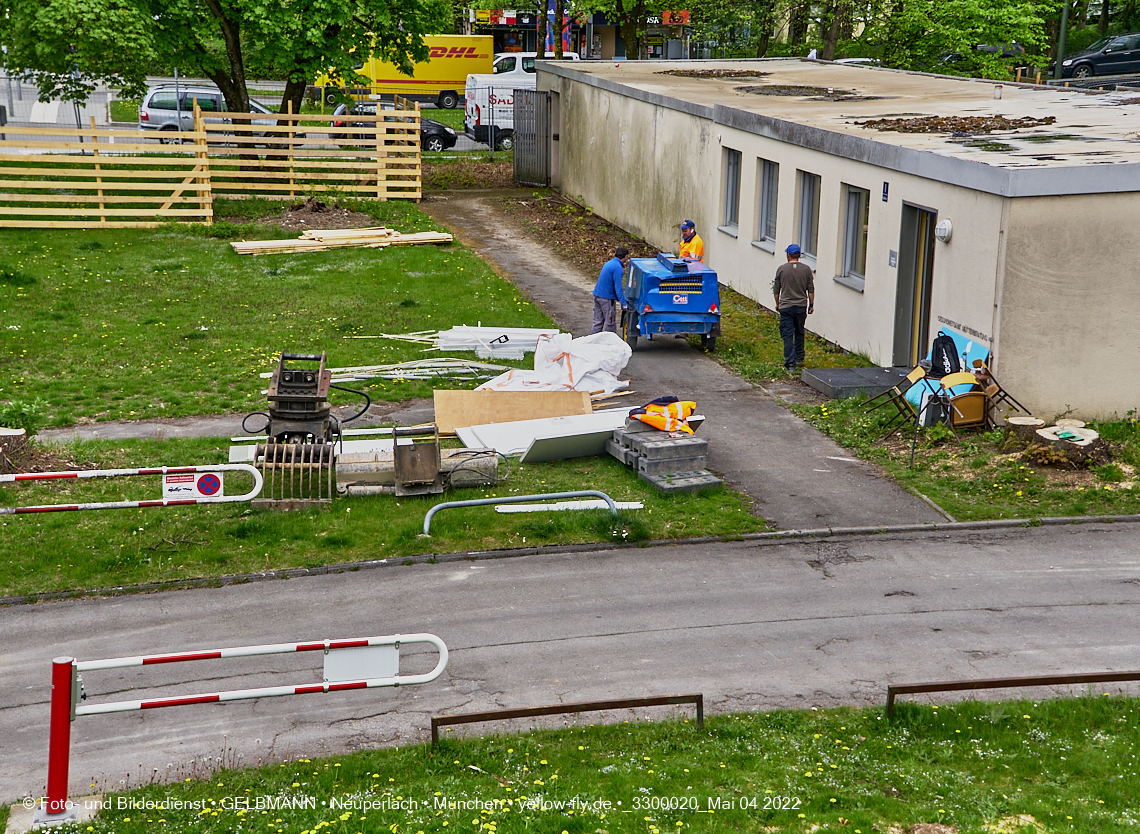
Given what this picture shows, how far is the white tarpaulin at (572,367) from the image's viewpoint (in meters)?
15.3

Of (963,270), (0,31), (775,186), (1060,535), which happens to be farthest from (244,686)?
(0,31)

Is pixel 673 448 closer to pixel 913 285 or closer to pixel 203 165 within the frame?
pixel 913 285

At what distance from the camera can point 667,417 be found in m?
13.3

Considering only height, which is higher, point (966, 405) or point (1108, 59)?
point (1108, 59)

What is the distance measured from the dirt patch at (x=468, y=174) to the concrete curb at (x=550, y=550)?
2343cm

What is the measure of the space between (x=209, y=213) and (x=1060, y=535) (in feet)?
71.3

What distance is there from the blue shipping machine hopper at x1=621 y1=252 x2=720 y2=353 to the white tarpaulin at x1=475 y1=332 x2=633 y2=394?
2.00m

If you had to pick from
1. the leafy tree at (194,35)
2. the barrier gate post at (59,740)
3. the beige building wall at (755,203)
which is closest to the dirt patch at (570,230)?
the beige building wall at (755,203)

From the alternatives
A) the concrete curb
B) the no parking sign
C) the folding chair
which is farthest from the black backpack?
the no parking sign

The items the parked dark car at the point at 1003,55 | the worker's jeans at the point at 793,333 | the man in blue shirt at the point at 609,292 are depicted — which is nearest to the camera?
the worker's jeans at the point at 793,333

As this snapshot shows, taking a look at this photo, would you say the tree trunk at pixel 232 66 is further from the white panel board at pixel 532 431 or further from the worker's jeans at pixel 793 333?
the white panel board at pixel 532 431

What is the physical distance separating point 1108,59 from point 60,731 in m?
44.1

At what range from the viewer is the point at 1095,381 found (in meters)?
14.2

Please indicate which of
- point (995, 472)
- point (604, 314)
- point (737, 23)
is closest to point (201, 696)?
point (995, 472)
